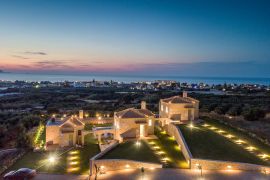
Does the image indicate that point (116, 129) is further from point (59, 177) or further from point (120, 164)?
point (59, 177)

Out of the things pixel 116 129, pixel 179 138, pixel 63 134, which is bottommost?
pixel 63 134

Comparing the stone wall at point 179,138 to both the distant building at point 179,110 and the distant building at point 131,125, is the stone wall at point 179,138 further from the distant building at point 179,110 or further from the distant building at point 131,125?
the distant building at point 131,125

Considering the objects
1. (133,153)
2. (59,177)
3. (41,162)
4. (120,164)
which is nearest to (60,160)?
(41,162)

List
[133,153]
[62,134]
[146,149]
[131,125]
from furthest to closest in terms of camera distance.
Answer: [62,134] < [131,125] < [146,149] < [133,153]

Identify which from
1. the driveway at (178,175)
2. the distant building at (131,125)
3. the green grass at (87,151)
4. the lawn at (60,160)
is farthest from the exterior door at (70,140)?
the driveway at (178,175)

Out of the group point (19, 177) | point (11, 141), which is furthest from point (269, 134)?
point (11, 141)

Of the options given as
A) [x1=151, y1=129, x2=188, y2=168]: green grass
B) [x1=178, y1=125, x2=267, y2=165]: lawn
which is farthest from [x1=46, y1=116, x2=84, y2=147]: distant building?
[x1=178, y1=125, x2=267, y2=165]: lawn
